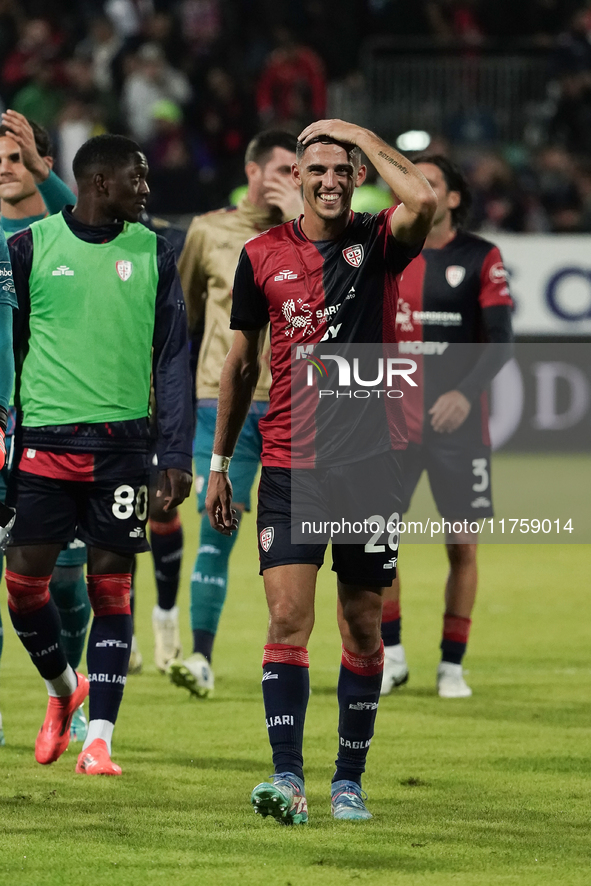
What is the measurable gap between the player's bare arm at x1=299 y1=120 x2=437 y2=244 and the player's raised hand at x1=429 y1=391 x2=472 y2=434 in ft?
8.97

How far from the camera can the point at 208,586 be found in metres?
7.63

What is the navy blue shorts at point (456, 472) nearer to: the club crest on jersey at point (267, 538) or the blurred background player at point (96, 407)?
the blurred background player at point (96, 407)

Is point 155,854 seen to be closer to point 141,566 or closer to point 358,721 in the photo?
point 358,721

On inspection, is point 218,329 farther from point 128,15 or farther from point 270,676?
point 128,15

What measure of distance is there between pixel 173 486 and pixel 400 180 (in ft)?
5.00

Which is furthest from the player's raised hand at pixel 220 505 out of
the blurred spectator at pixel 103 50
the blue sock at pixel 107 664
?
the blurred spectator at pixel 103 50

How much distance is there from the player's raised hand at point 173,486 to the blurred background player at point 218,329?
164cm

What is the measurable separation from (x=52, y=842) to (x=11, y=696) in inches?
113

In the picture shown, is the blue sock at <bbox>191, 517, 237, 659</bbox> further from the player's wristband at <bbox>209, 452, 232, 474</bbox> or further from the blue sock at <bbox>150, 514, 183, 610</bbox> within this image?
the player's wristband at <bbox>209, 452, 232, 474</bbox>

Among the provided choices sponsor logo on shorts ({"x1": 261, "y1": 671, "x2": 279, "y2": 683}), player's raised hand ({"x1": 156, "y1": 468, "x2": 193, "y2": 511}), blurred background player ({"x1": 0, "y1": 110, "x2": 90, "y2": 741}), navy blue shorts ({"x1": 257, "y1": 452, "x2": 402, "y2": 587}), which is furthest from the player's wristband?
blurred background player ({"x1": 0, "y1": 110, "x2": 90, "y2": 741})

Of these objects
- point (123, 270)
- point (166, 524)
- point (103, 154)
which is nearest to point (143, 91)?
point (166, 524)

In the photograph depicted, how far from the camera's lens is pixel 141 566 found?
12.0 meters

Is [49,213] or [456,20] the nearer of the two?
[49,213]

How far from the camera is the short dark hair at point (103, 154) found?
5.83 m
